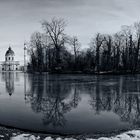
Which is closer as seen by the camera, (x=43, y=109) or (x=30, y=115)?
(x=30, y=115)

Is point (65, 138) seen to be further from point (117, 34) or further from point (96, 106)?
point (117, 34)

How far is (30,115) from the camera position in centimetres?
902

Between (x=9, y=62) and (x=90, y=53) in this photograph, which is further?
(x=9, y=62)

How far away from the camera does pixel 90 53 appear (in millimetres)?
74312

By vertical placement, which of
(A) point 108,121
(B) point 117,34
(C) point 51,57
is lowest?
(A) point 108,121

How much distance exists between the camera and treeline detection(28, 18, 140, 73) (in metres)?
61.2

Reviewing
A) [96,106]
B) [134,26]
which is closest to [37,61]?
[134,26]

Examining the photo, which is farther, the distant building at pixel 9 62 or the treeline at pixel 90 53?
the distant building at pixel 9 62

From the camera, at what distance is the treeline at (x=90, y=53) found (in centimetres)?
6122

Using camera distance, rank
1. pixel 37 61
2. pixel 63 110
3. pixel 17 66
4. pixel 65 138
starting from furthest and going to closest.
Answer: pixel 17 66
pixel 37 61
pixel 63 110
pixel 65 138

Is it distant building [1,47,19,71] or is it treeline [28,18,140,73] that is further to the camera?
distant building [1,47,19,71]

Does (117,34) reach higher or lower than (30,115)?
higher

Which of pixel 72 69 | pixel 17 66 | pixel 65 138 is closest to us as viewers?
pixel 65 138

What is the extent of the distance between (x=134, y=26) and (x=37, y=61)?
Result: 101ft
